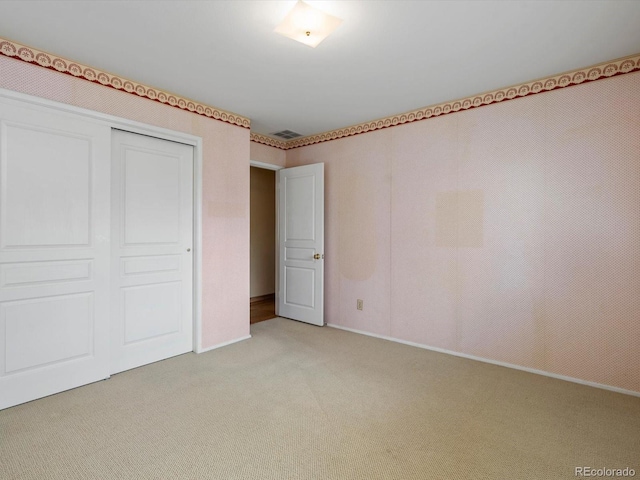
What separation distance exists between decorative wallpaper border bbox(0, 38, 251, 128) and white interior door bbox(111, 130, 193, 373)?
390 millimetres

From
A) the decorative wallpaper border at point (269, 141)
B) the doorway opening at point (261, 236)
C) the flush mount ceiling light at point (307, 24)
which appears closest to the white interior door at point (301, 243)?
the decorative wallpaper border at point (269, 141)

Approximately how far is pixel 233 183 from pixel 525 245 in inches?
120

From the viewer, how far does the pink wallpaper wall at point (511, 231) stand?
2.75 meters

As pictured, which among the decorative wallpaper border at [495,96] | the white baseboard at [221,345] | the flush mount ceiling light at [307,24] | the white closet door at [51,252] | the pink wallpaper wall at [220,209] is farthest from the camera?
the white baseboard at [221,345]

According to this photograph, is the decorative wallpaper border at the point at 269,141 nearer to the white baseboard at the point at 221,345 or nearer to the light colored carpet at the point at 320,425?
the white baseboard at the point at 221,345

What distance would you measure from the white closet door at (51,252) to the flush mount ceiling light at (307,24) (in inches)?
72.3

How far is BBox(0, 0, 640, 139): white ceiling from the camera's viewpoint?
81.7 inches

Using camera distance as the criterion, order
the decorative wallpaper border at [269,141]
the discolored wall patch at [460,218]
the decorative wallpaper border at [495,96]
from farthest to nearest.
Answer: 1. the decorative wallpaper border at [269,141]
2. the discolored wall patch at [460,218]
3. the decorative wallpaper border at [495,96]

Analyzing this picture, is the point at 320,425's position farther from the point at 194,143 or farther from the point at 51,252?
the point at 194,143

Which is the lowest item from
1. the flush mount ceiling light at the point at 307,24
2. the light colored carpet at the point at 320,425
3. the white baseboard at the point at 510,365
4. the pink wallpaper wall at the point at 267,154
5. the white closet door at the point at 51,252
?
the light colored carpet at the point at 320,425

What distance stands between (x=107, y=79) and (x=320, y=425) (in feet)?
10.5
